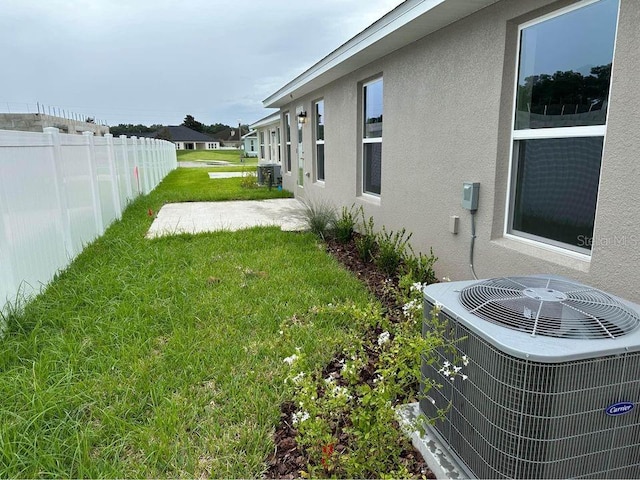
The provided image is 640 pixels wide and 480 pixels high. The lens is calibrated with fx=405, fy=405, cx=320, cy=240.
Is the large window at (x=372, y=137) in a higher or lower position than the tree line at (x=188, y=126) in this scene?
lower

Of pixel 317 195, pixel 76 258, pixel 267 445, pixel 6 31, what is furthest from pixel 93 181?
pixel 6 31

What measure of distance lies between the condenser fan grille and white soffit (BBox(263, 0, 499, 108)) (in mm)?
2626

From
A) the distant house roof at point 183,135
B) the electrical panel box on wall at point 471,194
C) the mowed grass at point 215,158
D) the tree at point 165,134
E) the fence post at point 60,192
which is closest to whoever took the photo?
the electrical panel box on wall at point 471,194

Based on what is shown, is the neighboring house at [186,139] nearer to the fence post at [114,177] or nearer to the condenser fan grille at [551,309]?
the fence post at [114,177]

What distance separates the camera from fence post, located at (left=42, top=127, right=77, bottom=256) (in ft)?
15.9

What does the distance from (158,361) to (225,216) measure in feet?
20.8

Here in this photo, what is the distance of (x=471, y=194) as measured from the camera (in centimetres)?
371

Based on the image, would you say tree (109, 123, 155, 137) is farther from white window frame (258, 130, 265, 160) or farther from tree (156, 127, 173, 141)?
white window frame (258, 130, 265, 160)

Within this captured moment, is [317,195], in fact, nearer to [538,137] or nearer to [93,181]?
[93,181]

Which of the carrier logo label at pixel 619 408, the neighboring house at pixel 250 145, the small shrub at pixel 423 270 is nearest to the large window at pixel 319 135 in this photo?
the small shrub at pixel 423 270

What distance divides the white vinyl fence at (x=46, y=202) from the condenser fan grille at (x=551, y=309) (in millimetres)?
3678

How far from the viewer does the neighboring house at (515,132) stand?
95.3 inches

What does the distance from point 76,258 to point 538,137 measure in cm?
545

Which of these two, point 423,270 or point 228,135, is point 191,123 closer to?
point 228,135
